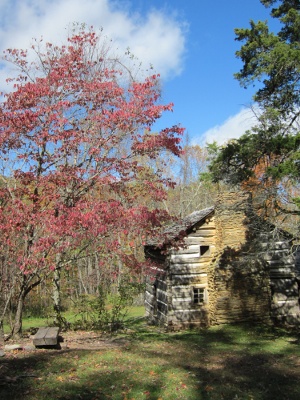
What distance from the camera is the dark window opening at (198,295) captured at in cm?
1798

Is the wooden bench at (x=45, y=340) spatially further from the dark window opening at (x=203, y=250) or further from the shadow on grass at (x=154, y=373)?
the dark window opening at (x=203, y=250)

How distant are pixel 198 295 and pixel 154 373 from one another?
992 cm

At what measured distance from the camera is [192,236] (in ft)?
60.5

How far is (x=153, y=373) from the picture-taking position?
833 cm

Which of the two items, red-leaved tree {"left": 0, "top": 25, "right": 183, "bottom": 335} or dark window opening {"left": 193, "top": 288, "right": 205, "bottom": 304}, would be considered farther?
dark window opening {"left": 193, "top": 288, "right": 205, "bottom": 304}

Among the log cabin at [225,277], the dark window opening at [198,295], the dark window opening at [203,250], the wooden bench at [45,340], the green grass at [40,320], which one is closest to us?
the wooden bench at [45,340]

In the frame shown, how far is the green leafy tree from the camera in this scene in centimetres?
1182

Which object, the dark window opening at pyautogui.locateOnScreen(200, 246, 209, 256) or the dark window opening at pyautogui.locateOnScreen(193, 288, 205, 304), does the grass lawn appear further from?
the dark window opening at pyautogui.locateOnScreen(200, 246, 209, 256)

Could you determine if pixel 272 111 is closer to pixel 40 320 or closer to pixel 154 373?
pixel 154 373

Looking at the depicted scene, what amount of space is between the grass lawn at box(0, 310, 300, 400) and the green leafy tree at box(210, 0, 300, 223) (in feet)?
15.6

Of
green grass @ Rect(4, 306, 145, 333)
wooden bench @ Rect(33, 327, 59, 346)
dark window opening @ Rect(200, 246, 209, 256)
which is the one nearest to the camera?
wooden bench @ Rect(33, 327, 59, 346)

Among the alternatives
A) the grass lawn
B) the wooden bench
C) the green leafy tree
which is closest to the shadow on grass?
the grass lawn

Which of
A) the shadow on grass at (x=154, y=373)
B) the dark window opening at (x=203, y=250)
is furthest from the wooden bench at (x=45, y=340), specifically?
the dark window opening at (x=203, y=250)

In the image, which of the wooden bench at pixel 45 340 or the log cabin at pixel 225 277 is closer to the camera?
the wooden bench at pixel 45 340
